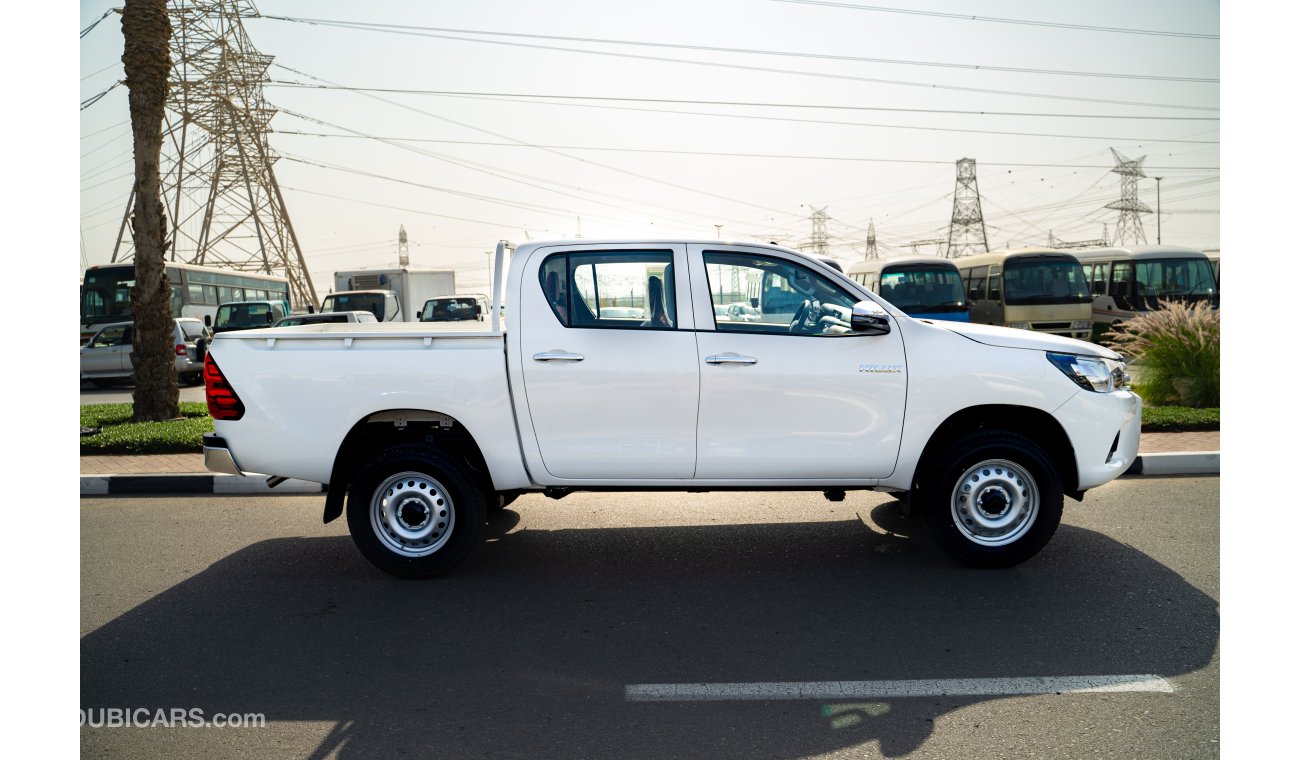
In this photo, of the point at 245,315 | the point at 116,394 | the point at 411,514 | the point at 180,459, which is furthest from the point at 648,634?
the point at 245,315

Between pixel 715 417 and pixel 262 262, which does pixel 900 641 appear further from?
pixel 262 262

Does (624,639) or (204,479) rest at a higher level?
(204,479)

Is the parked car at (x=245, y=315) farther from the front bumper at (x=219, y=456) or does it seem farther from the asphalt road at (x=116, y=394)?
the front bumper at (x=219, y=456)

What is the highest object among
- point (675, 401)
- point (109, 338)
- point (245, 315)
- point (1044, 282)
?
point (1044, 282)

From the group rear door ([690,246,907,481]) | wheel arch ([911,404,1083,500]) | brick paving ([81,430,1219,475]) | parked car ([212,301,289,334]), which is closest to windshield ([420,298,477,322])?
parked car ([212,301,289,334])

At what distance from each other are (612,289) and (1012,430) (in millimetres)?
2557

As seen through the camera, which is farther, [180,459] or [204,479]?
[180,459]

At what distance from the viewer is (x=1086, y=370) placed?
18.1 ft

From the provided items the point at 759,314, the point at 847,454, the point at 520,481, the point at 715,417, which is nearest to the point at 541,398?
the point at 520,481

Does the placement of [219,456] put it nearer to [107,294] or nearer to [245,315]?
[245,315]

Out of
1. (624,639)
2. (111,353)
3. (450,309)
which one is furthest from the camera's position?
(450,309)

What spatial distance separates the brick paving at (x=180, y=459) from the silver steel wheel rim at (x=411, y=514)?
3.95 meters

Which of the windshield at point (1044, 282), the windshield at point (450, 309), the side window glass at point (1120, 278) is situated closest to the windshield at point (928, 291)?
the windshield at point (1044, 282)

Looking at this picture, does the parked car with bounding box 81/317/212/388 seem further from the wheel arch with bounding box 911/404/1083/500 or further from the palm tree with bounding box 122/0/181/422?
the wheel arch with bounding box 911/404/1083/500
